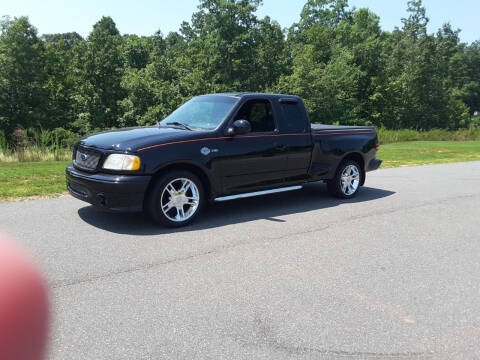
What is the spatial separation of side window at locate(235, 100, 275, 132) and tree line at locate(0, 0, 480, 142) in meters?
27.6

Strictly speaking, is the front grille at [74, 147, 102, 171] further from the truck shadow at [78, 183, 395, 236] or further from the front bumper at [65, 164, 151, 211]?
the truck shadow at [78, 183, 395, 236]

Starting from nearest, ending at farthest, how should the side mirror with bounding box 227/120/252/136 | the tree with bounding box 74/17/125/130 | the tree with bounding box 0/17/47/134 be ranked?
1. the side mirror with bounding box 227/120/252/136
2. the tree with bounding box 0/17/47/134
3. the tree with bounding box 74/17/125/130

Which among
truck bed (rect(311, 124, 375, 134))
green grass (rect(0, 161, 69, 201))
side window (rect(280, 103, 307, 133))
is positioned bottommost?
green grass (rect(0, 161, 69, 201))

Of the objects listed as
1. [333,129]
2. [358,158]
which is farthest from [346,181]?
[333,129]

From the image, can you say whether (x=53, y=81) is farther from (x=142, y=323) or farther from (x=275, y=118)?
(x=142, y=323)

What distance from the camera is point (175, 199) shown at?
19.4ft

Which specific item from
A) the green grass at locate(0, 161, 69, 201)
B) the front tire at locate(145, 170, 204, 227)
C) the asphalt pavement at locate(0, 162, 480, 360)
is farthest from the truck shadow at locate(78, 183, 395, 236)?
the green grass at locate(0, 161, 69, 201)

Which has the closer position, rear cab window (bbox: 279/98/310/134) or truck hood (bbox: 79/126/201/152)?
truck hood (bbox: 79/126/201/152)

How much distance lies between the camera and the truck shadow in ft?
19.2

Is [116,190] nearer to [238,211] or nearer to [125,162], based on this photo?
[125,162]

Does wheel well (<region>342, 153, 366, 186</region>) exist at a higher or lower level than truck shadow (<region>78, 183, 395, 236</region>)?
higher

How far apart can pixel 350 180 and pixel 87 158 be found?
16.4 feet

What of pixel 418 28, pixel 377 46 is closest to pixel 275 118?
pixel 377 46

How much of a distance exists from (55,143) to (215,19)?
3139 centimetres
